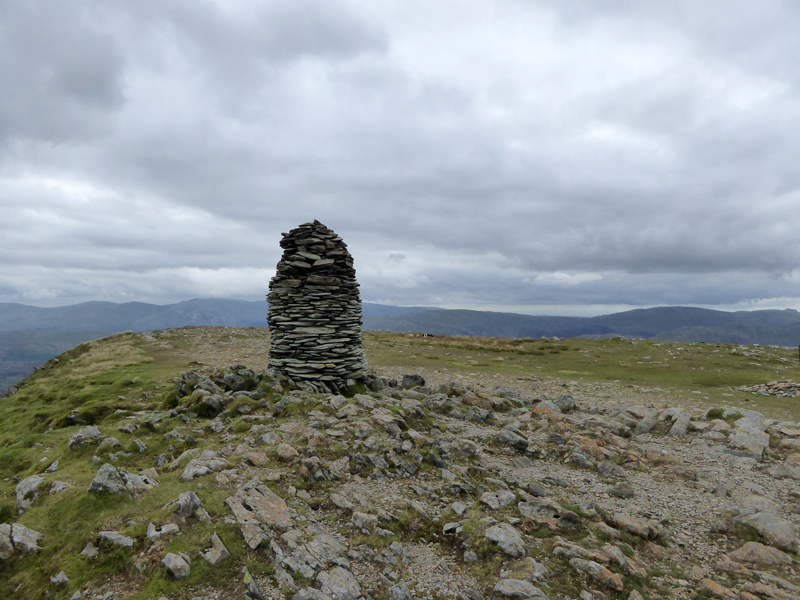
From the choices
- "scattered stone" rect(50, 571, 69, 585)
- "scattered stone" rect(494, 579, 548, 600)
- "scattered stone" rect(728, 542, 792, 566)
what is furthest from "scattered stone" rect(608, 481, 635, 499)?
"scattered stone" rect(50, 571, 69, 585)

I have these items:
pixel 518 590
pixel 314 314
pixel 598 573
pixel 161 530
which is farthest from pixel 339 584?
pixel 314 314

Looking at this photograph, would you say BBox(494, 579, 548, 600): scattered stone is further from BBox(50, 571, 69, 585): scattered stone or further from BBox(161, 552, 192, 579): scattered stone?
BBox(50, 571, 69, 585): scattered stone

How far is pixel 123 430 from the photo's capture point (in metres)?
12.9

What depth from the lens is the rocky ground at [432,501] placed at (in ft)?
23.1

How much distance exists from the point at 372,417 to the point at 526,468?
5.36 m

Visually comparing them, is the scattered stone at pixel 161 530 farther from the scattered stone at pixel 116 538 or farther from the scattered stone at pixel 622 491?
the scattered stone at pixel 622 491

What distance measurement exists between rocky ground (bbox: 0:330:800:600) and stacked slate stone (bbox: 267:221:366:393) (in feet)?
7.10

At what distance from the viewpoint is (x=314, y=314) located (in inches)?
703

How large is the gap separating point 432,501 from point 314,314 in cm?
1022

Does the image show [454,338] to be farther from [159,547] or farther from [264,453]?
[159,547]

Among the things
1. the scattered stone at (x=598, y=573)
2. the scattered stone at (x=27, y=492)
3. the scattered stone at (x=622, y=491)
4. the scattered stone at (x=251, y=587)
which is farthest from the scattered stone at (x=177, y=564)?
the scattered stone at (x=622, y=491)

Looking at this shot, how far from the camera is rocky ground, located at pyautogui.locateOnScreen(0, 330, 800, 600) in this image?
704 cm

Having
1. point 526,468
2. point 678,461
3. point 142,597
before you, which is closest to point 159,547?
point 142,597

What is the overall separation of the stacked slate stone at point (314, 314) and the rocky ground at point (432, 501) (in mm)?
2164
